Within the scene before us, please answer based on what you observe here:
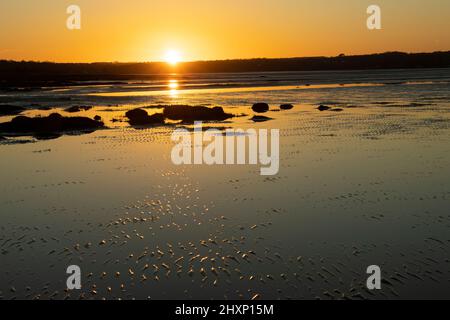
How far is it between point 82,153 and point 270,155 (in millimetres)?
13485

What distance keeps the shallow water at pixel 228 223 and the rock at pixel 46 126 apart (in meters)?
9.86

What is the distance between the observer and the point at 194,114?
53.7m

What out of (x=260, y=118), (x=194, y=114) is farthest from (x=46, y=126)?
(x=260, y=118)

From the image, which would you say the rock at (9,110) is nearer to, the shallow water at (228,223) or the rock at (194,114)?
the rock at (194,114)

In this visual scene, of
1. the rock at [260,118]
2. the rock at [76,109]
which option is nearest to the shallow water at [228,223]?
the rock at [260,118]

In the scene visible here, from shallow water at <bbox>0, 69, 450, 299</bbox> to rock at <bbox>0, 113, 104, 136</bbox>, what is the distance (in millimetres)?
9864

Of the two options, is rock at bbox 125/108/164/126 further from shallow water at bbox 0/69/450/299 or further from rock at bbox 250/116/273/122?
shallow water at bbox 0/69/450/299

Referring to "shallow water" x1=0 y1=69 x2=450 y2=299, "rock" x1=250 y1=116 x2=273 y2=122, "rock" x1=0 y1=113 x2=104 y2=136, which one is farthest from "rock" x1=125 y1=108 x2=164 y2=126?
"shallow water" x1=0 y1=69 x2=450 y2=299

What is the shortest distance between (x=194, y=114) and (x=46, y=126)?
1709cm

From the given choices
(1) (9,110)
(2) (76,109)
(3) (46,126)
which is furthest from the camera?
(2) (76,109)

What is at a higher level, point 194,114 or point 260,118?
point 194,114

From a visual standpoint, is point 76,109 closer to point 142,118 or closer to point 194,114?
point 142,118

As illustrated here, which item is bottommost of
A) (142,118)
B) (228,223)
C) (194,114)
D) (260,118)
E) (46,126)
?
(228,223)
